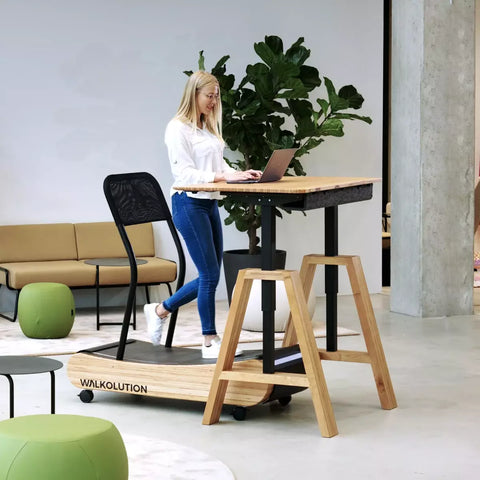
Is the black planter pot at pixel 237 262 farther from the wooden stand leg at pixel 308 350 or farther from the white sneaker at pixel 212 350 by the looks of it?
the wooden stand leg at pixel 308 350

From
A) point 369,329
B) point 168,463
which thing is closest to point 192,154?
point 369,329

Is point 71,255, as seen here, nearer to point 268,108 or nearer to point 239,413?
point 268,108

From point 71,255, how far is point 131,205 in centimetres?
387

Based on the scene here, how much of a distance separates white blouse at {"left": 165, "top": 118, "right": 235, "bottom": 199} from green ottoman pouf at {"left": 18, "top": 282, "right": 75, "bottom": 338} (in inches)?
93.4

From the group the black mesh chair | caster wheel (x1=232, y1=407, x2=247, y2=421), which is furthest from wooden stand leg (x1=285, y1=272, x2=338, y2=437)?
the black mesh chair

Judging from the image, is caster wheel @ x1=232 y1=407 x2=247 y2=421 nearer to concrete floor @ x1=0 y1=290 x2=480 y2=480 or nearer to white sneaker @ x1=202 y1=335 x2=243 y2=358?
concrete floor @ x1=0 y1=290 x2=480 y2=480

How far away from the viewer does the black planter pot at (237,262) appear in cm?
867

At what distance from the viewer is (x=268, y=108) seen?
8.67 meters

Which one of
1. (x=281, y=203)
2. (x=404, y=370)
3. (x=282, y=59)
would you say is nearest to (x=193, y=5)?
(x=282, y=59)

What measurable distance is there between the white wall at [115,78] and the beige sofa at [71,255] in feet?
0.69

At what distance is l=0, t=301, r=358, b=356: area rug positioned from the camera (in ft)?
23.0

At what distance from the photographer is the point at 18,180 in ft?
29.6

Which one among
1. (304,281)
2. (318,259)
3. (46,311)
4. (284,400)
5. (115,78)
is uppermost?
(115,78)

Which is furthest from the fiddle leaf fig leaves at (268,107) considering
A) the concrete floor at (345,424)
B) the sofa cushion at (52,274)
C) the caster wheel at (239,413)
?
the caster wheel at (239,413)
